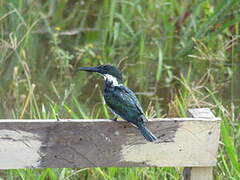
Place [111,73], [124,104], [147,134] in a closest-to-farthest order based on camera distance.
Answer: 1. [147,134]
2. [124,104]
3. [111,73]

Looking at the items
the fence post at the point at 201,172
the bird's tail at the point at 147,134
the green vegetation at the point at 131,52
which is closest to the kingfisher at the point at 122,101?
the bird's tail at the point at 147,134

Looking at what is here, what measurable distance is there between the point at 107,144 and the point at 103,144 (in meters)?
0.02

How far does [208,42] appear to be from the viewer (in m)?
6.98

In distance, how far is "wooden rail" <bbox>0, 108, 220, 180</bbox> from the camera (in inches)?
121

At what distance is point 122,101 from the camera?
3654mm

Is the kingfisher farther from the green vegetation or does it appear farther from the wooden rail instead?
the green vegetation

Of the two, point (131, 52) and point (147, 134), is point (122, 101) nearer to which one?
point (147, 134)

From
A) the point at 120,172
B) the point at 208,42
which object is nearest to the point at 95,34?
the point at 208,42

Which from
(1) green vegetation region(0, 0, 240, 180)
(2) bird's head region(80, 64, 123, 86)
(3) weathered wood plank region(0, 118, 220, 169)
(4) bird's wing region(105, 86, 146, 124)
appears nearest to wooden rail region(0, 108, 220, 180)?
(3) weathered wood plank region(0, 118, 220, 169)

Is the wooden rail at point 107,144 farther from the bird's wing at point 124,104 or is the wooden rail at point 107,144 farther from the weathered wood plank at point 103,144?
the bird's wing at point 124,104

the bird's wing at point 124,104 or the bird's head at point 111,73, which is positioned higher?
the bird's head at point 111,73

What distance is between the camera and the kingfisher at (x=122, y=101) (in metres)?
3.26

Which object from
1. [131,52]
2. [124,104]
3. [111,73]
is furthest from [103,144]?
[131,52]

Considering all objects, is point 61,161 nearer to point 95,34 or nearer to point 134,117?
point 134,117
